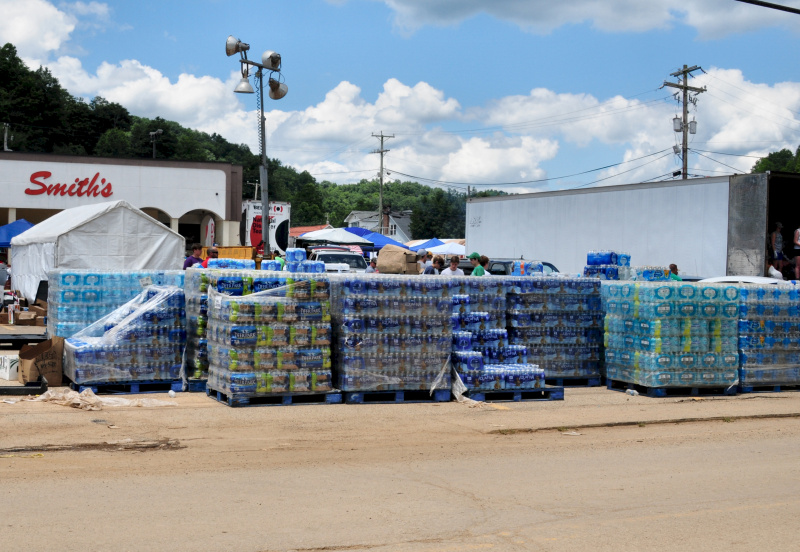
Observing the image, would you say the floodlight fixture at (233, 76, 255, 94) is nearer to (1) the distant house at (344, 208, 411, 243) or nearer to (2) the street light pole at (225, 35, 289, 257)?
(2) the street light pole at (225, 35, 289, 257)

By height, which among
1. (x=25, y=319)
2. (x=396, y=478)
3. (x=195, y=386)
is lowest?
(x=396, y=478)

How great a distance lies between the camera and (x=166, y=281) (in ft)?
46.6

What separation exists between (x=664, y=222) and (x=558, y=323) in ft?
38.7

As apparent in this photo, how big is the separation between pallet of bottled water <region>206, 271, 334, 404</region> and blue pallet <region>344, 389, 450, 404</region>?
375 mm

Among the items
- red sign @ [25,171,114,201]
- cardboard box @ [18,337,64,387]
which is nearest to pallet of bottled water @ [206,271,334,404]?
cardboard box @ [18,337,64,387]

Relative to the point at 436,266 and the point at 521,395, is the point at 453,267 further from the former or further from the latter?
the point at 521,395

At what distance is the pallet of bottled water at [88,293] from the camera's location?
13.7m

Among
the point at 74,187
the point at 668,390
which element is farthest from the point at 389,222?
the point at 668,390

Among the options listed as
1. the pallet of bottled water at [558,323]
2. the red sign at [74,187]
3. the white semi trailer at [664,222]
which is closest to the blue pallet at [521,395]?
the pallet of bottled water at [558,323]

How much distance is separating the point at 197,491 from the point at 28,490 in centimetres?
137

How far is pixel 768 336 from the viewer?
542 inches

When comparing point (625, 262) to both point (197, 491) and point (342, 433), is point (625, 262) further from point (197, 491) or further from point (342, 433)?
point (197, 491)

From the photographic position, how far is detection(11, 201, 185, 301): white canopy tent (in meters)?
Result: 21.7

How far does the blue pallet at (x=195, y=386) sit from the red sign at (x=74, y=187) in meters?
29.1
